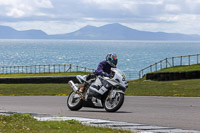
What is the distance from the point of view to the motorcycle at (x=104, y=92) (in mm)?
12398

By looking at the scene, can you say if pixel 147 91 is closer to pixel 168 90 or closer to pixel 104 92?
pixel 168 90

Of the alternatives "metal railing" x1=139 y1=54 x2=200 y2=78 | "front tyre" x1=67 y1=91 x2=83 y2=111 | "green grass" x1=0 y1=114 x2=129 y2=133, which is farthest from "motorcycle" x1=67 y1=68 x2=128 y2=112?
"metal railing" x1=139 y1=54 x2=200 y2=78

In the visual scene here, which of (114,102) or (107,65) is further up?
(107,65)

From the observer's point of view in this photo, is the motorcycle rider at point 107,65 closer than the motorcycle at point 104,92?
No

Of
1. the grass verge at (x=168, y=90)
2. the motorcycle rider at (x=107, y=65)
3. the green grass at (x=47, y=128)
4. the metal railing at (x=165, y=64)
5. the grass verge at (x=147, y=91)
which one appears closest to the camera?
the green grass at (x=47, y=128)

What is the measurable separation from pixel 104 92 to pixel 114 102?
0.40m

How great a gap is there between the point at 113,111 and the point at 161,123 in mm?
2537

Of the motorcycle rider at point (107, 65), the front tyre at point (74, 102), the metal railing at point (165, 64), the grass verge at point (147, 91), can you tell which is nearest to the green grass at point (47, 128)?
the motorcycle rider at point (107, 65)

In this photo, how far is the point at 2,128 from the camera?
8.73m

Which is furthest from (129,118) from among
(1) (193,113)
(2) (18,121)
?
(2) (18,121)

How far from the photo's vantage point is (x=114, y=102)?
12.8 metres

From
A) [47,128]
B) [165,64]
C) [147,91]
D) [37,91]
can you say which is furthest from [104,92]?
[165,64]

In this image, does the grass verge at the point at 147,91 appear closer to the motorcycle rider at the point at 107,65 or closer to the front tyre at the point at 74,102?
the front tyre at the point at 74,102

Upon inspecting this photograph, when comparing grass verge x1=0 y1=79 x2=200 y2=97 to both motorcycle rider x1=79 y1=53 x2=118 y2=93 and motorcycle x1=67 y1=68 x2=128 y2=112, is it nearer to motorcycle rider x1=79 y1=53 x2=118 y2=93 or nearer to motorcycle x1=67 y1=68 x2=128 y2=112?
motorcycle x1=67 y1=68 x2=128 y2=112
